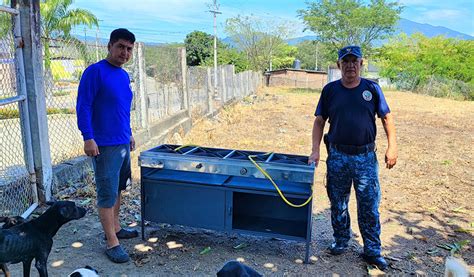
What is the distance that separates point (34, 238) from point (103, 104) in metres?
1.19

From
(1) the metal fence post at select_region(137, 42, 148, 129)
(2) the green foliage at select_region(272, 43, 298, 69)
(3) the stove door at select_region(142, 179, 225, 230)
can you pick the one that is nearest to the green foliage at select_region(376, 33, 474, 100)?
(2) the green foliage at select_region(272, 43, 298, 69)

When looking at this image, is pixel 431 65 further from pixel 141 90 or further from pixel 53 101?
pixel 53 101

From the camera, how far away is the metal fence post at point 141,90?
7.44 m

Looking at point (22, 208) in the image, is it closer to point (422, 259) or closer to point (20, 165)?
point (20, 165)

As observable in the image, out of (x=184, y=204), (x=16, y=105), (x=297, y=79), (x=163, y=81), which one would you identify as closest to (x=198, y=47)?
(x=297, y=79)

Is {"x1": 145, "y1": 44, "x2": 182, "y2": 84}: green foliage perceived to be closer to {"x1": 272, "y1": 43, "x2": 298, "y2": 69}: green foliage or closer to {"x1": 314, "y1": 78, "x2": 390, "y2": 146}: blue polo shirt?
{"x1": 314, "y1": 78, "x2": 390, "y2": 146}: blue polo shirt

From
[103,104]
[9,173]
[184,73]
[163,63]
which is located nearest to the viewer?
[103,104]

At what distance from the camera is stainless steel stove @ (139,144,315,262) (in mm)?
3426

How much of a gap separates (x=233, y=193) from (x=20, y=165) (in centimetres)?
278

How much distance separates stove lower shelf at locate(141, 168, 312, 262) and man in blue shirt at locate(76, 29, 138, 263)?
0.42m

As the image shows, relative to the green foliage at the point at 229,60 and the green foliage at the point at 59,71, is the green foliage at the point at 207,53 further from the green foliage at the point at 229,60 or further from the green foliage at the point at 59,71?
the green foliage at the point at 59,71

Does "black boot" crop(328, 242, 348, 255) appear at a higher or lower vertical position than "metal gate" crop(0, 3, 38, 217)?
lower

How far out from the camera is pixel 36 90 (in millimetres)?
4305

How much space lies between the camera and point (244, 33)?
49781 millimetres
